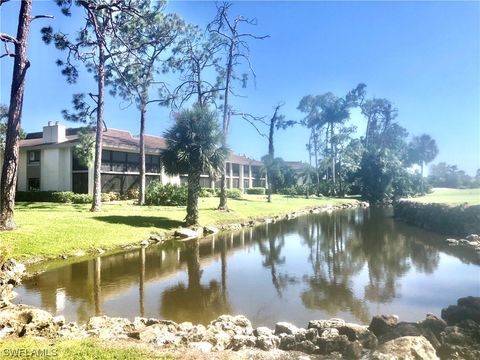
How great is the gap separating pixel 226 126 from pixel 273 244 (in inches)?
574

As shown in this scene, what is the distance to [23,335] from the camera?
6.34 meters

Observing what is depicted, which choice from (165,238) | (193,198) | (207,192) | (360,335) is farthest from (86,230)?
(207,192)

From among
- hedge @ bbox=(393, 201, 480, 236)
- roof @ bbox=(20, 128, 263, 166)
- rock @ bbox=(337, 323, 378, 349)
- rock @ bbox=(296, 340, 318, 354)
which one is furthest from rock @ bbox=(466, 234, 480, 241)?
roof @ bbox=(20, 128, 263, 166)

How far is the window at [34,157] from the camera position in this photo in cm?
4078

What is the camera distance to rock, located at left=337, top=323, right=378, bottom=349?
6.33 m

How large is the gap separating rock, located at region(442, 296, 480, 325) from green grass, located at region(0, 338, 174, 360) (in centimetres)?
560

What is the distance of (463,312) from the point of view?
7367 millimetres

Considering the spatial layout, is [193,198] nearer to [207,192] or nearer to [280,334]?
[280,334]

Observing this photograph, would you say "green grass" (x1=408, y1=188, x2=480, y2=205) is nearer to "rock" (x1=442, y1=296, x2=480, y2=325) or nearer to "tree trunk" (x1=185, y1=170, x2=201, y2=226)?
"tree trunk" (x1=185, y1=170, x2=201, y2=226)

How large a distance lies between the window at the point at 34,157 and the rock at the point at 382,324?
41925 mm

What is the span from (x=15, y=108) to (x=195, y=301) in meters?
11.9

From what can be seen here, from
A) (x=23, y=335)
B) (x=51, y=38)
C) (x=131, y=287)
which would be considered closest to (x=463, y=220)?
(x=131, y=287)

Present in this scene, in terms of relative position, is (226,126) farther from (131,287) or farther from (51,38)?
(131,287)

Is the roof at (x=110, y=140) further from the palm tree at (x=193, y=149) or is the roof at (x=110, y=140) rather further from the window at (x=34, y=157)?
the palm tree at (x=193, y=149)
